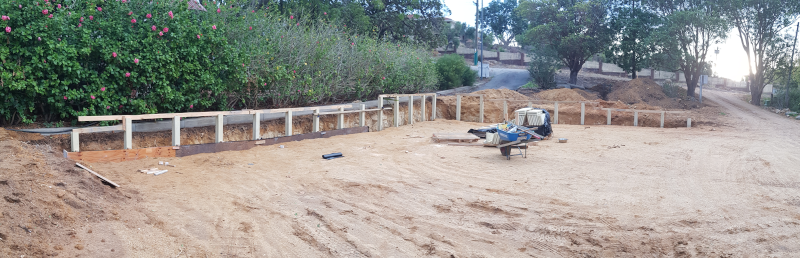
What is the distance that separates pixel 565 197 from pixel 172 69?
708 centimetres

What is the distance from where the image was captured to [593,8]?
1328 inches

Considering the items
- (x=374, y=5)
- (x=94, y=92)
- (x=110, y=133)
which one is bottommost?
(x=110, y=133)

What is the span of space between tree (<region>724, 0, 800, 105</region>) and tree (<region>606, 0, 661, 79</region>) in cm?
423

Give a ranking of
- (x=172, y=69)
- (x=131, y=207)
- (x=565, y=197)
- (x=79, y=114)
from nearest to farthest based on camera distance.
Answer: (x=131, y=207) < (x=565, y=197) < (x=79, y=114) < (x=172, y=69)

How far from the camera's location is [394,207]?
6.49 meters

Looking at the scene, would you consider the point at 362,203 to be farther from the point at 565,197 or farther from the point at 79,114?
the point at 79,114

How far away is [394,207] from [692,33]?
28.0 metres

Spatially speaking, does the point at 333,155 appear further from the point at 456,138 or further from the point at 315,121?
the point at 456,138

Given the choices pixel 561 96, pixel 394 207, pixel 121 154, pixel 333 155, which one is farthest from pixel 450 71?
pixel 394 207

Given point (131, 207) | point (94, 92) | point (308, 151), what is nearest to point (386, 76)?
point (308, 151)

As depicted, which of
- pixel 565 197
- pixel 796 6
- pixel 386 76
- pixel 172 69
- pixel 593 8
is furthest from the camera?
pixel 593 8

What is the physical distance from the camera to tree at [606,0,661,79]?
31.3m

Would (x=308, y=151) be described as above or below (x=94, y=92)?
below

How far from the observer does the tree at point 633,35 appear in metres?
31.3
